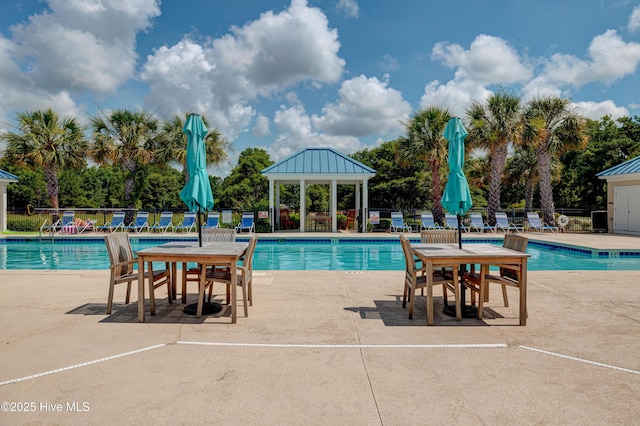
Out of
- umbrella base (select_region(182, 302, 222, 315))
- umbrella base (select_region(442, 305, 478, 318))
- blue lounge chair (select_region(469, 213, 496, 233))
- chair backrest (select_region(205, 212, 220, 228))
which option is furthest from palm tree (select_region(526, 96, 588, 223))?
umbrella base (select_region(182, 302, 222, 315))

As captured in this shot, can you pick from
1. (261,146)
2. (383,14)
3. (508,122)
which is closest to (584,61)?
(508,122)

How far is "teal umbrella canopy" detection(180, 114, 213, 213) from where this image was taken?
17.1 feet

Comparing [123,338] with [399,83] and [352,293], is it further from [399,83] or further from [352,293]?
[399,83]

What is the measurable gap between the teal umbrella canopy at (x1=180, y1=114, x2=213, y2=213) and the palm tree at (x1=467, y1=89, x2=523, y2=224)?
1498 cm

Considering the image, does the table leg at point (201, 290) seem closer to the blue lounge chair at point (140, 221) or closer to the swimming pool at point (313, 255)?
the swimming pool at point (313, 255)

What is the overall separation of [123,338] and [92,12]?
38.0 ft

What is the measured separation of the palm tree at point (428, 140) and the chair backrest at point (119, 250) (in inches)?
582

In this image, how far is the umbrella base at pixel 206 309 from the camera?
15.6 feet

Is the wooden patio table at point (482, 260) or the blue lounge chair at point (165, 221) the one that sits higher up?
the blue lounge chair at point (165, 221)

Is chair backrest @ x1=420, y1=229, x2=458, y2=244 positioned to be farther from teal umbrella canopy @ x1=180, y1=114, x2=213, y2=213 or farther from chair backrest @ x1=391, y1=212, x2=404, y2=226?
chair backrest @ x1=391, y1=212, x2=404, y2=226

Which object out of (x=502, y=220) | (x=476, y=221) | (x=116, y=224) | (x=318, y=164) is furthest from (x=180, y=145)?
(x=502, y=220)

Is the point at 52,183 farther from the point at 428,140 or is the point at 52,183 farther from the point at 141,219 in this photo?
the point at 428,140

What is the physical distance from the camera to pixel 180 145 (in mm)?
18922

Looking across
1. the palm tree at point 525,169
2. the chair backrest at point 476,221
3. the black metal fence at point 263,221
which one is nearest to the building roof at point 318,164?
the black metal fence at point 263,221
